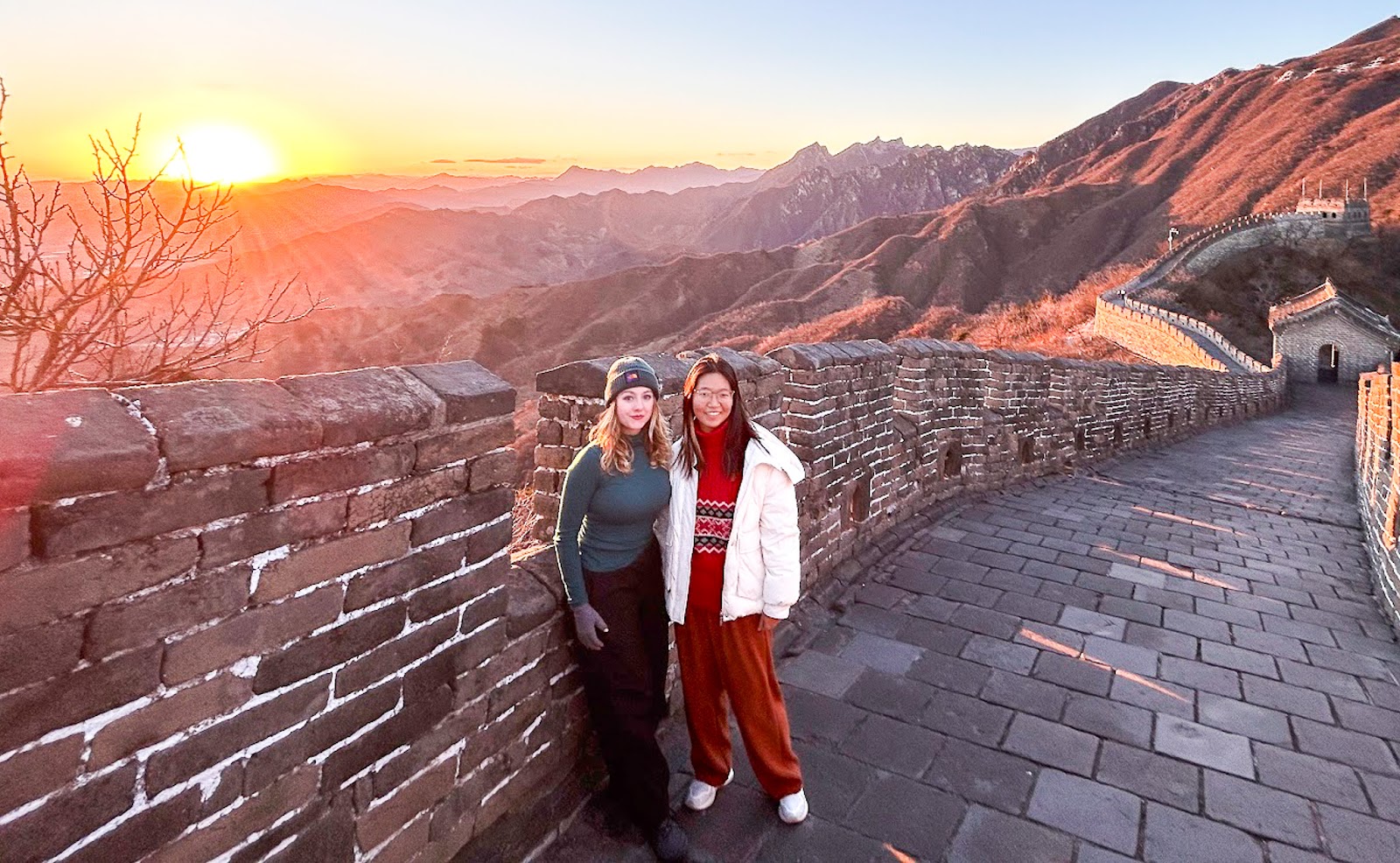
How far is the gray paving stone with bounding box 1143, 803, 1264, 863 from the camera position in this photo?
2826 millimetres

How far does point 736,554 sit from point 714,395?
0.61 m

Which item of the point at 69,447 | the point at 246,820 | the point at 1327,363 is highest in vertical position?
the point at 69,447

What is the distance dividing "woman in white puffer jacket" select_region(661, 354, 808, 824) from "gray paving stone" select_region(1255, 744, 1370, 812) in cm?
216

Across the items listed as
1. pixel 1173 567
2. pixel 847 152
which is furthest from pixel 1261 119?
pixel 847 152

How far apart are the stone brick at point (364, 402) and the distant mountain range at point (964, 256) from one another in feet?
127

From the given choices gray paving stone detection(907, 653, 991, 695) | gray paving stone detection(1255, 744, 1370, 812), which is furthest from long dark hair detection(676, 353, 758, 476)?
gray paving stone detection(1255, 744, 1370, 812)

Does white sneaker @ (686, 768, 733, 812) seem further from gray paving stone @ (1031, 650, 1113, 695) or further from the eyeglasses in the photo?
gray paving stone @ (1031, 650, 1113, 695)

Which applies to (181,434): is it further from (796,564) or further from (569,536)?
(796,564)

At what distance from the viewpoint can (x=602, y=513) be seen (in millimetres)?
2711

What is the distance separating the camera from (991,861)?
2.78m

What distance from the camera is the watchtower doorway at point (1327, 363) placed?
33781 millimetres

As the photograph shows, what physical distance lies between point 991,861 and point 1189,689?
203cm

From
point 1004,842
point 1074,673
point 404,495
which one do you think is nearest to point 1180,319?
point 1074,673

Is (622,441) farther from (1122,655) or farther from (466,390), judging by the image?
(1122,655)
